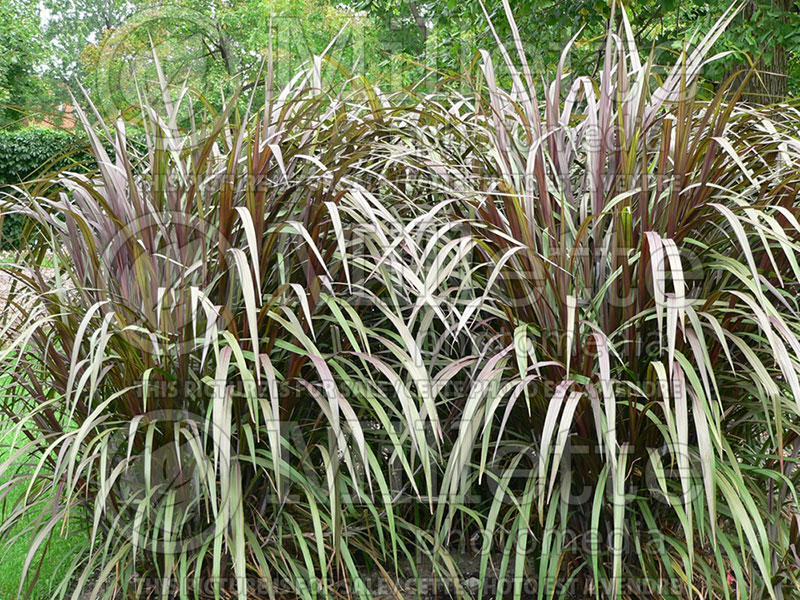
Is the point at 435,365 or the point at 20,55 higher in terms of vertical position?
the point at 20,55

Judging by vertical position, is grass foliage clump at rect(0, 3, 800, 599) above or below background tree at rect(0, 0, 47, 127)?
below

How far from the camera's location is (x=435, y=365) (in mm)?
1802

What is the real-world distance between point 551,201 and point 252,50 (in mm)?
14249

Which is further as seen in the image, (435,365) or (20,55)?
(20,55)

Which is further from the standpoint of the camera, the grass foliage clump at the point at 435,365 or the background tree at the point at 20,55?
the background tree at the point at 20,55

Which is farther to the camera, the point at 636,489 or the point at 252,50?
the point at 252,50

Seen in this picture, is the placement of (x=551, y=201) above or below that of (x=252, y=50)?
below

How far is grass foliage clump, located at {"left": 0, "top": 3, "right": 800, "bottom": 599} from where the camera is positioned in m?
1.43

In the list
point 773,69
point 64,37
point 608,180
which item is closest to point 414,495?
point 608,180

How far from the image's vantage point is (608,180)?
1.73m

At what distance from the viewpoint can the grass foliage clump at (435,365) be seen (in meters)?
1.43

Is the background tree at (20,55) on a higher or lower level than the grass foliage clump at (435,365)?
higher

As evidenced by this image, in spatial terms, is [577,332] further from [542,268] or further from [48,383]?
[48,383]

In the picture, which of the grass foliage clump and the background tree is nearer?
the grass foliage clump
